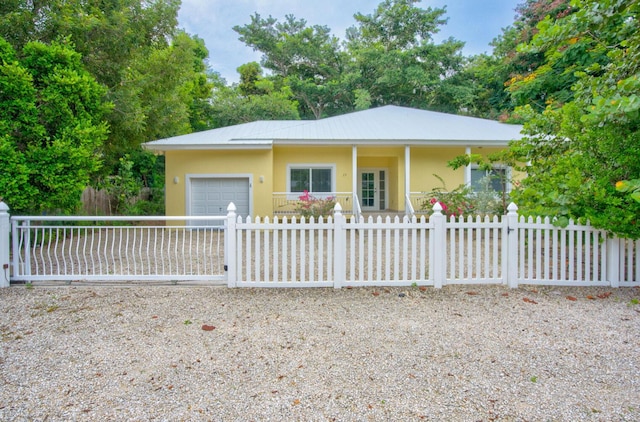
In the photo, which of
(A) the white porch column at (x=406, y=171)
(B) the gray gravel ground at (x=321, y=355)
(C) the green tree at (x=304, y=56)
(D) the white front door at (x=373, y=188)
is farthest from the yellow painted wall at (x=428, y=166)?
(C) the green tree at (x=304, y=56)

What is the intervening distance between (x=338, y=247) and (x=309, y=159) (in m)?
9.08

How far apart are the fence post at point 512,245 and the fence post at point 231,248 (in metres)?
3.78

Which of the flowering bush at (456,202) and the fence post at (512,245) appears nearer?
the fence post at (512,245)

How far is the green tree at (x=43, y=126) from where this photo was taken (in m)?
5.30

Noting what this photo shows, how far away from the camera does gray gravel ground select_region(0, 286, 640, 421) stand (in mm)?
2369

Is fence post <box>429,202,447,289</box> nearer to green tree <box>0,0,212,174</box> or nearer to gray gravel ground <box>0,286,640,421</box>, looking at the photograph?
gray gravel ground <box>0,286,640,421</box>

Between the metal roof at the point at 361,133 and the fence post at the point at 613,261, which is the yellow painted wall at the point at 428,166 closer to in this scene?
the metal roof at the point at 361,133

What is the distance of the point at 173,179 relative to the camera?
40.4ft

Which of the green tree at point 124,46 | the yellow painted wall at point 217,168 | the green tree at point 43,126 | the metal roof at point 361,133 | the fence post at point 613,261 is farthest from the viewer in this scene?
the yellow painted wall at point 217,168

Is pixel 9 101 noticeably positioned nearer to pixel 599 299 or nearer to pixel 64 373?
pixel 64 373

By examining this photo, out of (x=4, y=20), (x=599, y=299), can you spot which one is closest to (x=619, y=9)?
(x=599, y=299)

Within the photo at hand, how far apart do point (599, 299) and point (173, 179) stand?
11.9 m

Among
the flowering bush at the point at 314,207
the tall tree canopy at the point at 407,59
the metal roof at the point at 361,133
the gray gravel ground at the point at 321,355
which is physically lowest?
the gray gravel ground at the point at 321,355

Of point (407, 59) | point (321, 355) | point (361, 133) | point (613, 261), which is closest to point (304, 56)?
point (407, 59)
